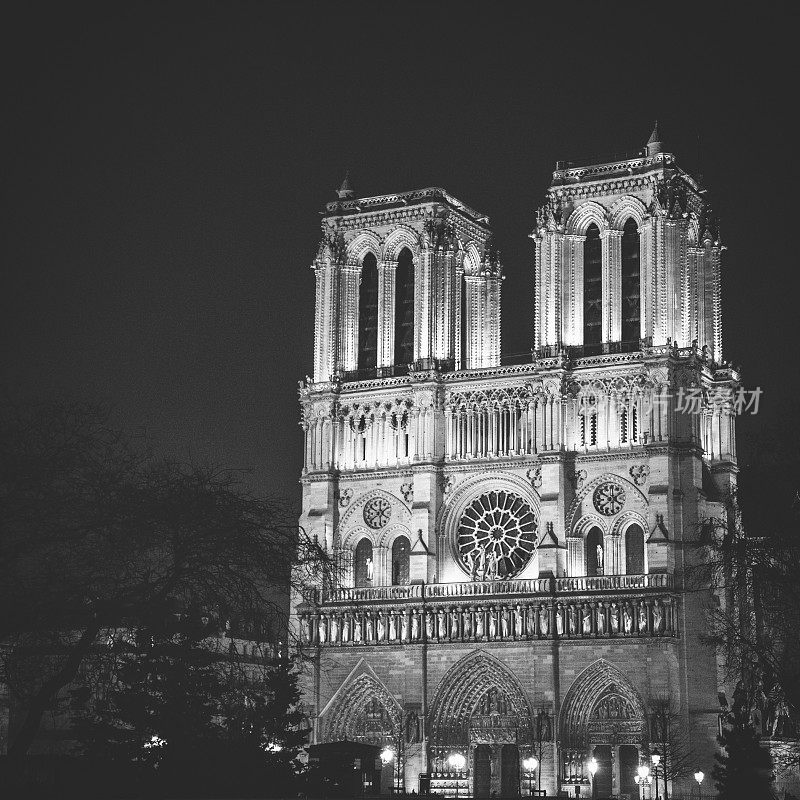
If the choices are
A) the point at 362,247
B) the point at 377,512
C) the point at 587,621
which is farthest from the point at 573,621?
the point at 362,247

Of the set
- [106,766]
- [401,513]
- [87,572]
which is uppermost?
[401,513]

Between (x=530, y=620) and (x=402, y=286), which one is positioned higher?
(x=402, y=286)

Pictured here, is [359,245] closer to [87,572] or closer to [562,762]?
[562,762]

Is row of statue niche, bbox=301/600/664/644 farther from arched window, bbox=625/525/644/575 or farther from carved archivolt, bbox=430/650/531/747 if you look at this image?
arched window, bbox=625/525/644/575

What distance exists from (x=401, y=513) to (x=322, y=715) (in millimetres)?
9305

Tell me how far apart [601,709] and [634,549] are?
6.71 metres

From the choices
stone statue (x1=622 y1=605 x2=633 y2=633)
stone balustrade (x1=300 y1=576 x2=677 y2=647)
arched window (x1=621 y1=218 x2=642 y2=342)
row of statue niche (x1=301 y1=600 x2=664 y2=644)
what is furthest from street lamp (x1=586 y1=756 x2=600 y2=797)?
arched window (x1=621 y1=218 x2=642 y2=342)

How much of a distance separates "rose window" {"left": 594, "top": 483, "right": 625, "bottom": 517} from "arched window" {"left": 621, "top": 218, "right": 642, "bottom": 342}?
6348 millimetres

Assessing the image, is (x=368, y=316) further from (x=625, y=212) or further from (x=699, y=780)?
(x=699, y=780)

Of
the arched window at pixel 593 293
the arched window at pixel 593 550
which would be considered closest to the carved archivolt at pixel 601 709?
the arched window at pixel 593 550

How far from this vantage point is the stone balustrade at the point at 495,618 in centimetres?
6994

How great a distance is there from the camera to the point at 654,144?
245ft

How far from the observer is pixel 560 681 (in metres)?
70.9

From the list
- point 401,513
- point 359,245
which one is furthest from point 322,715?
point 359,245
